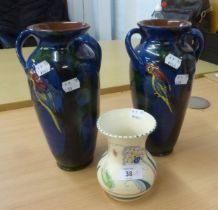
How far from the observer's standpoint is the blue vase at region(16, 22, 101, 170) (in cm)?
50

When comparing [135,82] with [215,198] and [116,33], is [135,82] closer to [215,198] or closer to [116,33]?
[215,198]

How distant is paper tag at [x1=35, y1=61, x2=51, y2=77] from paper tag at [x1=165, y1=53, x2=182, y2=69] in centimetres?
22

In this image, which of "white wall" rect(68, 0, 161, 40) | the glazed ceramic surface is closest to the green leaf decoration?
the glazed ceramic surface

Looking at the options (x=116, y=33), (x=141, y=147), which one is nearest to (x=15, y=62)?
(x=141, y=147)

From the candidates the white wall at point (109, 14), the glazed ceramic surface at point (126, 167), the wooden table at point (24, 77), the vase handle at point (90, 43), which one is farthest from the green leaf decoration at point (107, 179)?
the white wall at point (109, 14)

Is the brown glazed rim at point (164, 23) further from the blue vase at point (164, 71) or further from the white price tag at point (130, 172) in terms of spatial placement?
the white price tag at point (130, 172)

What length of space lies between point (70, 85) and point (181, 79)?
0.71ft

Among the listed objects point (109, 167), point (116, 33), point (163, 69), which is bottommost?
point (116, 33)

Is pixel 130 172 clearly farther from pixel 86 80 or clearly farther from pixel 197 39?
pixel 197 39

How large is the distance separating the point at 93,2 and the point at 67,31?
7.19ft

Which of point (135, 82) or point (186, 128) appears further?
point (186, 128)

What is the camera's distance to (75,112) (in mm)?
530

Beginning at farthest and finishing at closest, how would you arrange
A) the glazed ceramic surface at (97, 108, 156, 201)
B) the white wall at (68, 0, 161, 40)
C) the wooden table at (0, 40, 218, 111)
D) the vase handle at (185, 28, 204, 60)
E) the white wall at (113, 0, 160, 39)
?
1. the white wall at (68, 0, 161, 40)
2. the white wall at (113, 0, 160, 39)
3. the wooden table at (0, 40, 218, 111)
4. the vase handle at (185, 28, 204, 60)
5. the glazed ceramic surface at (97, 108, 156, 201)

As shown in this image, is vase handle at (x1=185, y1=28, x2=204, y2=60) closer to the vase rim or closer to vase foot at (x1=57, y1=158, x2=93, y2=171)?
the vase rim
